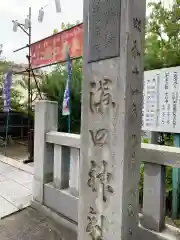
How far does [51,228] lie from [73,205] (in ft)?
1.48

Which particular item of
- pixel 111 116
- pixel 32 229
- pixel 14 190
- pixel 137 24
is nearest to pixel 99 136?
pixel 111 116

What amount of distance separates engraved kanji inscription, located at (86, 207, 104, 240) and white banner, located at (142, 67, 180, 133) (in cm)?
186

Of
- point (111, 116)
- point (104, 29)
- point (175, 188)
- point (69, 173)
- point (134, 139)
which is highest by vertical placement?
point (104, 29)

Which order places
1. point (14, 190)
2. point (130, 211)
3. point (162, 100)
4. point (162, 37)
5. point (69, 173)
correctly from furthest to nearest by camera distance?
point (162, 37) < point (14, 190) < point (162, 100) < point (69, 173) < point (130, 211)

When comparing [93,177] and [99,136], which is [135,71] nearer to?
[99,136]

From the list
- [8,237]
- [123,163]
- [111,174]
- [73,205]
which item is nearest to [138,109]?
[123,163]

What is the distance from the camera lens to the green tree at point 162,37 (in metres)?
4.00

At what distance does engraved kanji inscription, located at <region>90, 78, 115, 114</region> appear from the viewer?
183cm

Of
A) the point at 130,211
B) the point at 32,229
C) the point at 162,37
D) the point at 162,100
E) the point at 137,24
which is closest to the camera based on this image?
the point at 137,24

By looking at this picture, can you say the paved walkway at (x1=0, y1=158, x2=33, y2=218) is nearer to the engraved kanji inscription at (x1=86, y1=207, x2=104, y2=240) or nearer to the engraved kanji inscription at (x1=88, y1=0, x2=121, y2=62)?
the engraved kanji inscription at (x1=86, y1=207, x2=104, y2=240)

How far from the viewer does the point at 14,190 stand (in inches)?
156

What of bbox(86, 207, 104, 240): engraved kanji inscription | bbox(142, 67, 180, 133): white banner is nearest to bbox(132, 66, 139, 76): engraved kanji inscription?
bbox(86, 207, 104, 240): engraved kanji inscription

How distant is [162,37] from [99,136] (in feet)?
12.2

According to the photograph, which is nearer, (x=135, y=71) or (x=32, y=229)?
(x=135, y=71)
